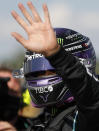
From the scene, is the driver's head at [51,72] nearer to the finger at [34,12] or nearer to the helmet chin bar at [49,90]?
the helmet chin bar at [49,90]

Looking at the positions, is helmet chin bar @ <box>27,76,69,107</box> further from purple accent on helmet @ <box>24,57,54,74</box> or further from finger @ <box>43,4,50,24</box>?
finger @ <box>43,4,50,24</box>

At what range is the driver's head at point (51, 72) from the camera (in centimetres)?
492

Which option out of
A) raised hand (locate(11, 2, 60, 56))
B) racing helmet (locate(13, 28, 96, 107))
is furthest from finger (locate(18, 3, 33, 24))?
racing helmet (locate(13, 28, 96, 107))

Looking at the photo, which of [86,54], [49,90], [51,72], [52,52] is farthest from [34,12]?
[86,54]

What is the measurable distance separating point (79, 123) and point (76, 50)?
1.08 meters

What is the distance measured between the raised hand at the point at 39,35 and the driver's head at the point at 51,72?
37.1 inches

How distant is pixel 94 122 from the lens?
4.12m

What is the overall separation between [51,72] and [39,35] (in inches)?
41.2

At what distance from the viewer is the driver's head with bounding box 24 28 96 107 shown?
194 inches

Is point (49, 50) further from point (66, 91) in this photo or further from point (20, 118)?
point (20, 118)

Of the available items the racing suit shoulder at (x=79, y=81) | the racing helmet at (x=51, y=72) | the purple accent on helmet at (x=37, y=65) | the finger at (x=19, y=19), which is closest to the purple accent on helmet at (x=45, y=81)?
the racing helmet at (x=51, y=72)

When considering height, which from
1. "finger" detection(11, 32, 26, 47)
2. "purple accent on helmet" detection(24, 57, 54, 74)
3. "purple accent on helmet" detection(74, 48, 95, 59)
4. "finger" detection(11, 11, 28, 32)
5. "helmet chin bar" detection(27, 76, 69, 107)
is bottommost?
"helmet chin bar" detection(27, 76, 69, 107)

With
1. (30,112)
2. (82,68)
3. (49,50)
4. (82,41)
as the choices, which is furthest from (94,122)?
(30,112)

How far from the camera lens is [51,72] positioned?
16.2ft
